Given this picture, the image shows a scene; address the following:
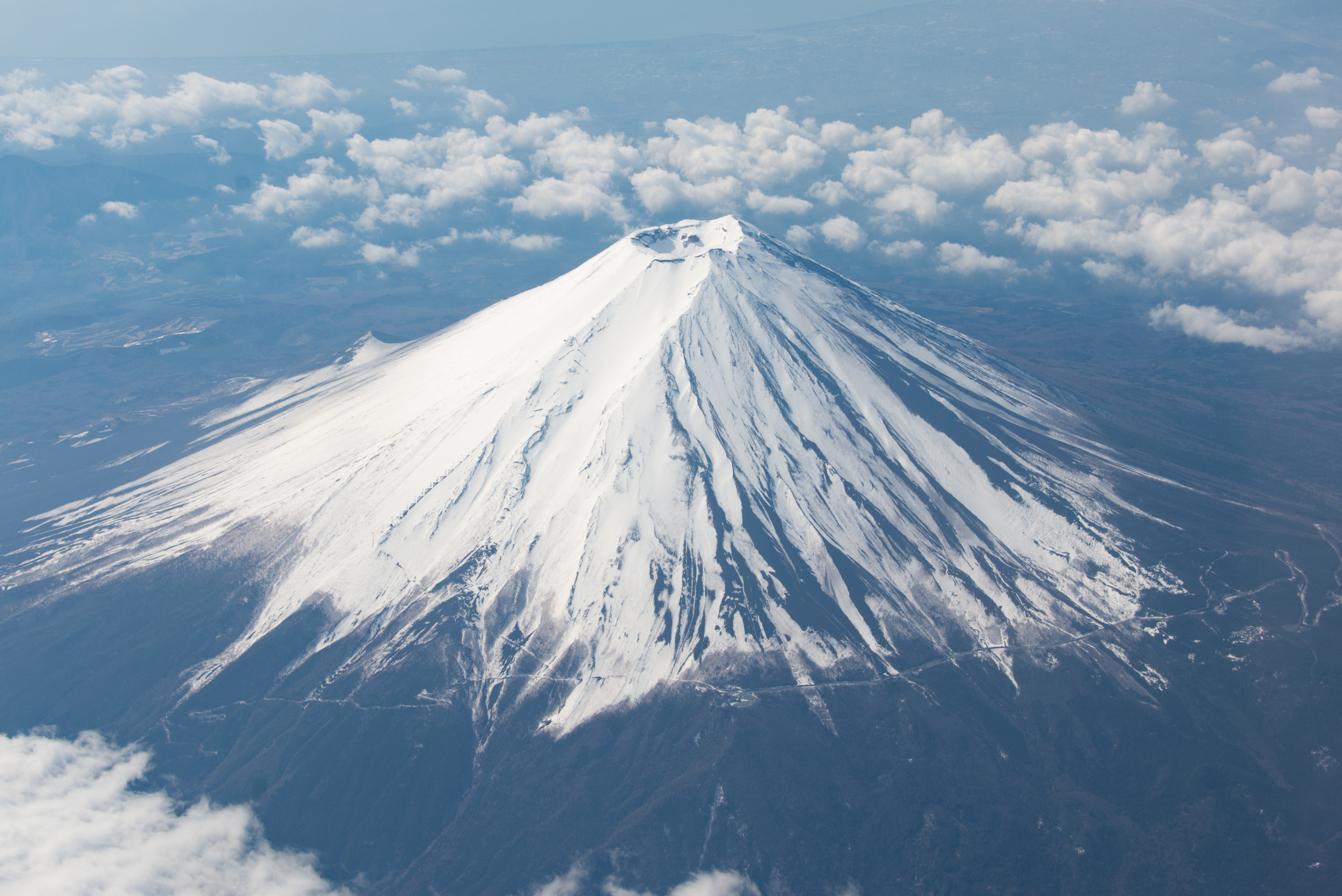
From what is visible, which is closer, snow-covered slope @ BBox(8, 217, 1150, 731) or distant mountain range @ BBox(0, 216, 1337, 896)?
distant mountain range @ BBox(0, 216, 1337, 896)

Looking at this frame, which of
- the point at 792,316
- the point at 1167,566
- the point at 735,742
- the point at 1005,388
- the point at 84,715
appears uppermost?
the point at 792,316

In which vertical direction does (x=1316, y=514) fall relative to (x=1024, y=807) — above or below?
above

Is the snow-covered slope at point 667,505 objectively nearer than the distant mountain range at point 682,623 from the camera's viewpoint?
No

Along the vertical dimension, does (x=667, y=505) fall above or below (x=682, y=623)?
above

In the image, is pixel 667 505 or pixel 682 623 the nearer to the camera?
pixel 682 623

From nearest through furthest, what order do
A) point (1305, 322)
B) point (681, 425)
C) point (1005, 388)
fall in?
point (681, 425)
point (1005, 388)
point (1305, 322)

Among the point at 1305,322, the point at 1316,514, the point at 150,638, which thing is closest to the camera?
the point at 150,638

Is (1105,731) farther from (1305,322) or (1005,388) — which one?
(1305,322)

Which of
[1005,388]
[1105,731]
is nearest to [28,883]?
[1105,731]
